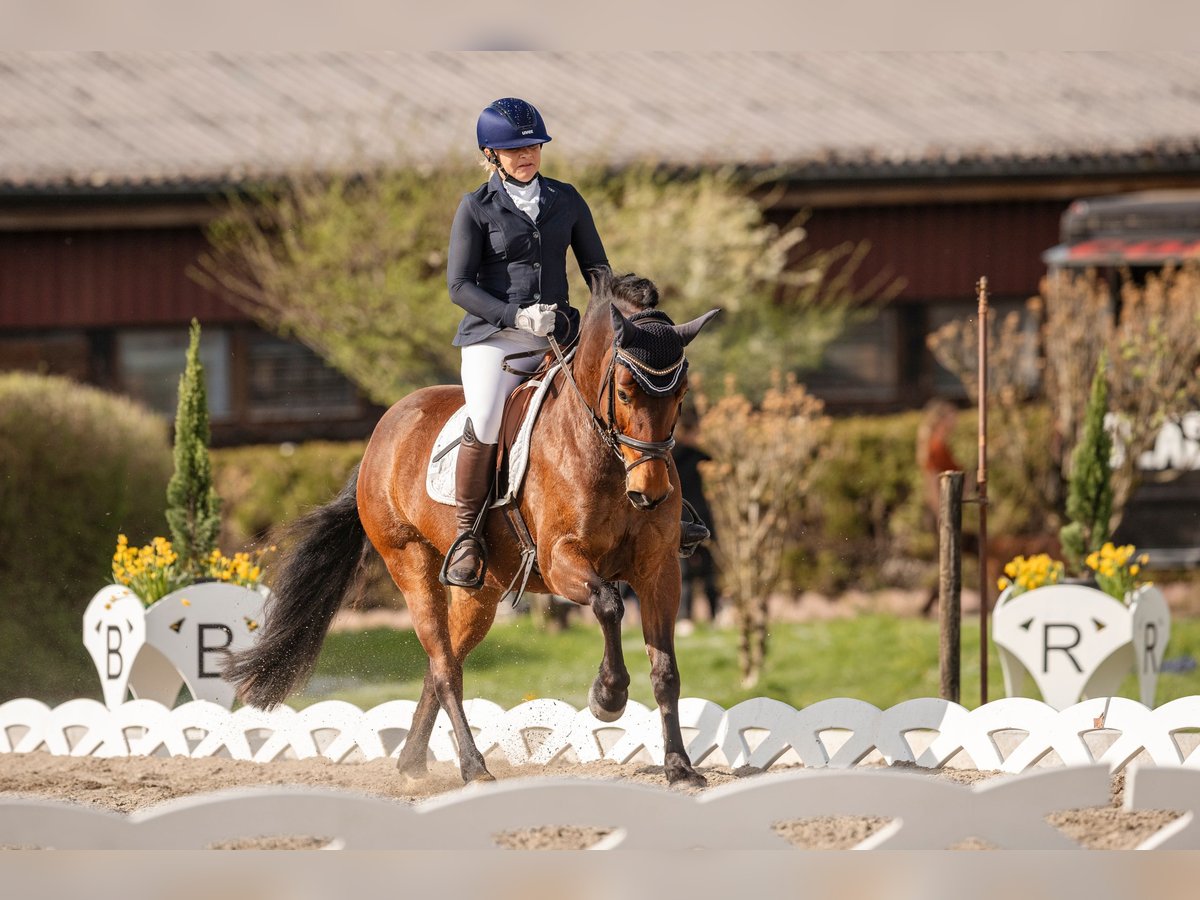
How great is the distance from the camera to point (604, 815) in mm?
4590

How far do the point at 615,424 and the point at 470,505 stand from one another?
946 millimetres

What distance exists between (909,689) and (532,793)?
21.9 ft

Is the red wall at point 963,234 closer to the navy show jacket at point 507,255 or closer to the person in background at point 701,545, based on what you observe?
the person in background at point 701,545

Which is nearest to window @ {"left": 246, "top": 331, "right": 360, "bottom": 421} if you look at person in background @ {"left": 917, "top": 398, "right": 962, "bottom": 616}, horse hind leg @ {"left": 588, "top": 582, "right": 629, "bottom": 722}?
person in background @ {"left": 917, "top": 398, "right": 962, "bottom": 616}

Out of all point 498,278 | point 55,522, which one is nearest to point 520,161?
point 498,278

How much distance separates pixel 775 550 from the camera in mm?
10922

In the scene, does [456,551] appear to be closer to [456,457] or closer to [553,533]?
[456,457]

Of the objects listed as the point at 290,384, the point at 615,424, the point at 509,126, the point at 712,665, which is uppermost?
the point at 509,126

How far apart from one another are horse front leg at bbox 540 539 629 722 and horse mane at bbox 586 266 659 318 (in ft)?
2.94

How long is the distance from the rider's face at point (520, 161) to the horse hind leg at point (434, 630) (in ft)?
5.76

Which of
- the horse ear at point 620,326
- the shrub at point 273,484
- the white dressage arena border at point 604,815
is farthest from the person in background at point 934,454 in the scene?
the white dressage arena border at point 604,815

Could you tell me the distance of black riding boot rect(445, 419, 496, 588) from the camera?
6.09 meters

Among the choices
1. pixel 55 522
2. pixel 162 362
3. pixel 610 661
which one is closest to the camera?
pixel 610 661

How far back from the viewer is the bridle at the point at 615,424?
526cm
